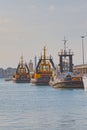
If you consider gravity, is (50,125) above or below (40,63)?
below

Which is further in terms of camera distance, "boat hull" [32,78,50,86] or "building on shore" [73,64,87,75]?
"building on shore" [73,64,87,75]

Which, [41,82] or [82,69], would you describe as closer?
[41,82]

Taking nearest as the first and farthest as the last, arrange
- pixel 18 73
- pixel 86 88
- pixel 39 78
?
1. pixel 86 88
2. pixel 39 78
3. pixel 18 73

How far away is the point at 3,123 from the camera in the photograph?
40125 millimetres

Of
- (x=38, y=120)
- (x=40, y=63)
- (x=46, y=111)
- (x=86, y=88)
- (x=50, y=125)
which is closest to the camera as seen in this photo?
(x=50, y=125)

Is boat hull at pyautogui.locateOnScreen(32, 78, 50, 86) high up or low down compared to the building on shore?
down

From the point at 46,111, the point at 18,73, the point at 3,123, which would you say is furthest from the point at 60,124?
the point at 18,73

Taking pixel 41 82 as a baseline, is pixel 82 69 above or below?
above

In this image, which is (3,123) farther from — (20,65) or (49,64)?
(20,65)

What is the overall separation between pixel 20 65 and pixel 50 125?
528 feet

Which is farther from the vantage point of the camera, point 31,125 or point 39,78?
point 39,78

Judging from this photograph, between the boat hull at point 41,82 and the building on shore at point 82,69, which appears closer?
the boat hull at point 41,82

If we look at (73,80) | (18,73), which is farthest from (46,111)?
(18,73)

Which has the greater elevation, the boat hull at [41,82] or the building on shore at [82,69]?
the building on shore at [82,69]
